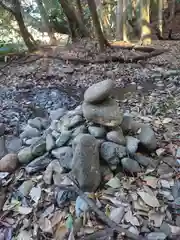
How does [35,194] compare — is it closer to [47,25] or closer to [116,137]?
[116,137]

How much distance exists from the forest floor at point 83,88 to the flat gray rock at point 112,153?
385 mm

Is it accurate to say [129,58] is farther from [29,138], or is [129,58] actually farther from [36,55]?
[29,138]

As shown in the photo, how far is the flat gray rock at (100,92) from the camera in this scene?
2119 millimetres

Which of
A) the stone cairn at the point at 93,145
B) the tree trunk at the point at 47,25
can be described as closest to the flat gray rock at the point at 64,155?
the stone cairn at the point at 93,145

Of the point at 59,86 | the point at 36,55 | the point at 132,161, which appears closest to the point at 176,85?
the point at 59,86

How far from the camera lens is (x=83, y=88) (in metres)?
4.32

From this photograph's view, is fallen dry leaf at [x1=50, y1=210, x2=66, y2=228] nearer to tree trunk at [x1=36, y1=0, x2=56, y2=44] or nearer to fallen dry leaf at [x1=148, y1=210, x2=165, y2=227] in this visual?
fallen dry leaf at [x1=148, y1=210, x2=165, y2=227]

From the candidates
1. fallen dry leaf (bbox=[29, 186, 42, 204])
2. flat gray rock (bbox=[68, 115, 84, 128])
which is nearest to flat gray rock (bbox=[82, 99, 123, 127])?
flat gray rock (bbox=[68, 115, 84, 128])

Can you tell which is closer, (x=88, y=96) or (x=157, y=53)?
(x=88, y=96)

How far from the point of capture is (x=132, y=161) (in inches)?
76.0

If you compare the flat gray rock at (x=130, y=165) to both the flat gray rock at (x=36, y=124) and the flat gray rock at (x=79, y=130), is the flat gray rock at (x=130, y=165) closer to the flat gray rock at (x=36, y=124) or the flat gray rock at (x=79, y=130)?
the flat gray rock at (x=79, y=130)

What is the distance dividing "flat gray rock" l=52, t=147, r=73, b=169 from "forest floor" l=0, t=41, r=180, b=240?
0.97 feet

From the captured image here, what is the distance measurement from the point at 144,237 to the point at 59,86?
11.2 ft

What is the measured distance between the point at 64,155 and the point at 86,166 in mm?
307
